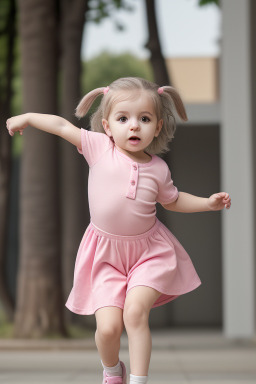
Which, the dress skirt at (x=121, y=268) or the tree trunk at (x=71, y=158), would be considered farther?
the tree trunk at (x=71, y=158)

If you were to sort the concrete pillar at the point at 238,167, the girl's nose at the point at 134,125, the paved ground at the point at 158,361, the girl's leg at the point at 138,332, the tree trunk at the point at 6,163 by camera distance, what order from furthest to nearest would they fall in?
the tree trunk at the point at 6,163, the concrete pillar at the point at 238,167, the paved ground at the point at 158,361, the girl's nose at the point at 134,125, the girl's leg at the point at 138,332

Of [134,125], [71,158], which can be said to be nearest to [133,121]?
[134,125]

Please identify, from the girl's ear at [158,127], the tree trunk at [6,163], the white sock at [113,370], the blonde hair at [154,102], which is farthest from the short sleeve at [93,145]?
the tree trunk at [6,163]

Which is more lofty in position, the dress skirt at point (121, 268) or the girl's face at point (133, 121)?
the girl's face at point (133, 121)

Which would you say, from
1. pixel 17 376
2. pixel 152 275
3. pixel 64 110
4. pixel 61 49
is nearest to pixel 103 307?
pixel 152 275

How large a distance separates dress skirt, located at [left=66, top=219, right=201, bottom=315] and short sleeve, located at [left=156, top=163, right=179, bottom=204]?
131mm

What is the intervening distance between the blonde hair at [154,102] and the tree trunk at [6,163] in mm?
8352

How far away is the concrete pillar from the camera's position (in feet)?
34.0

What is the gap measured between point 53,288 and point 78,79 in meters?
3.71

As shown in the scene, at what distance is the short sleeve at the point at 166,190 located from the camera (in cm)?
373

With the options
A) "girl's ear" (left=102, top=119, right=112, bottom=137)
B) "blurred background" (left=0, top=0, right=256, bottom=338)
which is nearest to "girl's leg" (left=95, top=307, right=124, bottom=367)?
"girl's ear" (left=102, top=119, right=112, bottom=137)

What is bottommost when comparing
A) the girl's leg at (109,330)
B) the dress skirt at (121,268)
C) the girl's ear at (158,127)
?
the girl's leg at (109,330)

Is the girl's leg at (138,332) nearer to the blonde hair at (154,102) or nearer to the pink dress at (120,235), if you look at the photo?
the pink dress at (120,235)

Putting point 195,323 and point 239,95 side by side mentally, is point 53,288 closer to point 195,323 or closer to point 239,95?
point 239,95
